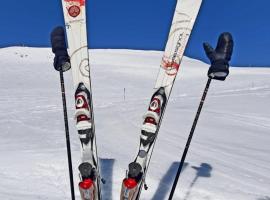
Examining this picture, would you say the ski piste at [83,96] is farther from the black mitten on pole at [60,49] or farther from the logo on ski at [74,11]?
the black mitten on pole at [60,49]

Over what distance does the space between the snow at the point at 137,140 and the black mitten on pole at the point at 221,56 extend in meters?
1.93

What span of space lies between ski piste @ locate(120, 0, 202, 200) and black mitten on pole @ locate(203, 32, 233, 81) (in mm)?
867

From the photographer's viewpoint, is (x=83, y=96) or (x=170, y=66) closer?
(x=83, y=96)

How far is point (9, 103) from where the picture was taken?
15336 millimetres

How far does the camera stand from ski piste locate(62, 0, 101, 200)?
419 centimetres

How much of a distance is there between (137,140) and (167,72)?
3.79 meters

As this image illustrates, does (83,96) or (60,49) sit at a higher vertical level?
(60,49)

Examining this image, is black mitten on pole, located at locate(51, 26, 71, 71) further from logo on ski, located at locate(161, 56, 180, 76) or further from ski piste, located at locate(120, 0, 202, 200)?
logo on ski, located at locate(161, 56, 180, 76)

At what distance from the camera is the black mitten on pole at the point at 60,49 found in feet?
15.6

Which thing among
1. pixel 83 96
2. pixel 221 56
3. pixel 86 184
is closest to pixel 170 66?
pixel 221 56

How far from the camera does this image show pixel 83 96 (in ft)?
16.1

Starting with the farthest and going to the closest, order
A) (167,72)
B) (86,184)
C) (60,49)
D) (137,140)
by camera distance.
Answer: (137,140) < (167,72) < (60,49) < (86,184)

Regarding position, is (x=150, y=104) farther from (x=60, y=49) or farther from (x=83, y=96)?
(x=60, y=49)

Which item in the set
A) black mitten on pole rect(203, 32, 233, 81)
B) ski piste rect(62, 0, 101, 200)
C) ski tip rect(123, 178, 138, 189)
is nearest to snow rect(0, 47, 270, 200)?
ski piste rect(62, 0, 101, 200)
